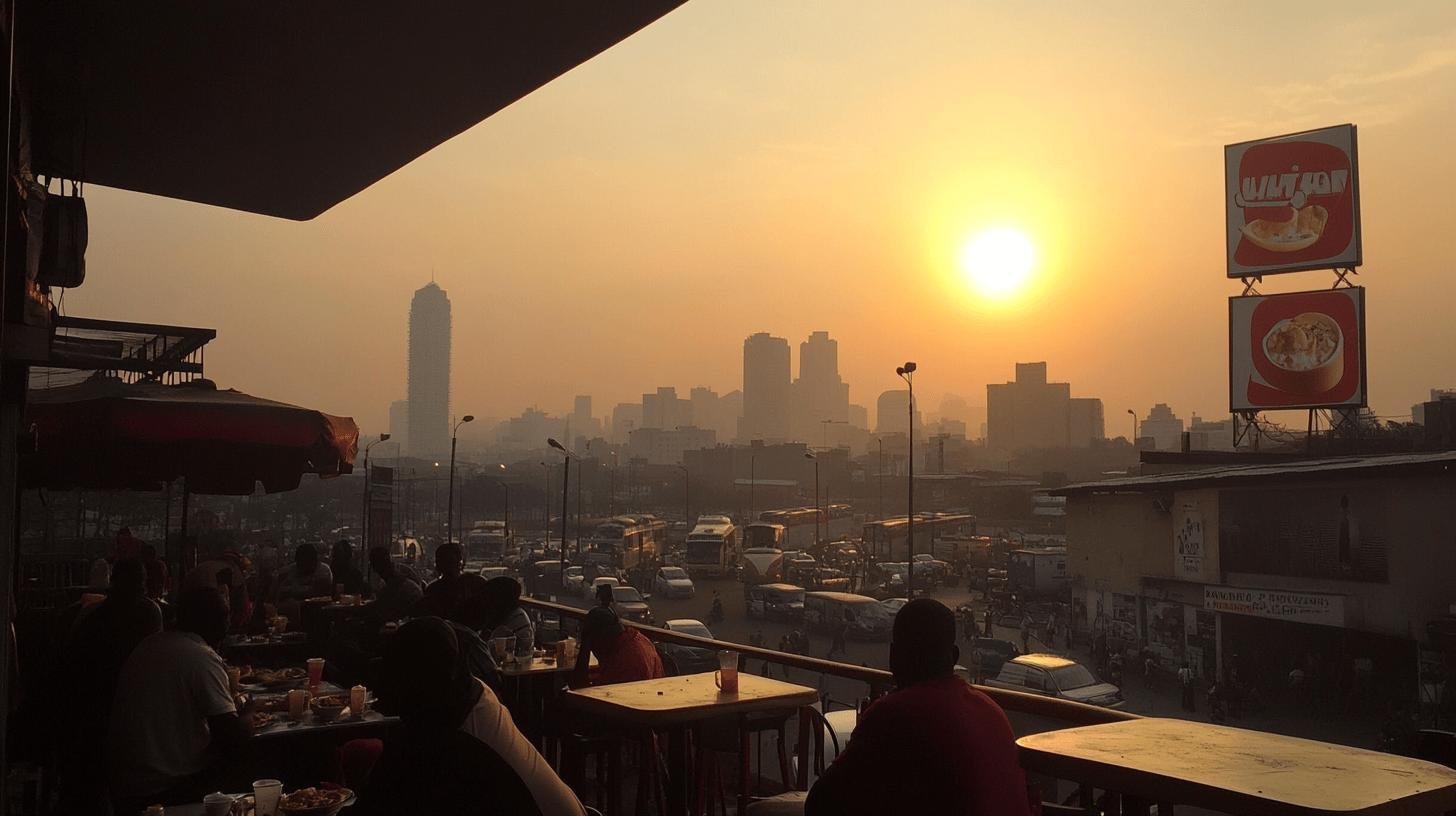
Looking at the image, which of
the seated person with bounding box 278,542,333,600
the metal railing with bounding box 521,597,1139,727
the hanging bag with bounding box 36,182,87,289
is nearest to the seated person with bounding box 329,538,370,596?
the seated person with bounding box 278,542,333,600

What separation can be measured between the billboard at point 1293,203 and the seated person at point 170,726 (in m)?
40.4

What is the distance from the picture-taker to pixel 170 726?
4.76m

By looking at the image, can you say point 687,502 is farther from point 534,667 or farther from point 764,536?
point 534,667

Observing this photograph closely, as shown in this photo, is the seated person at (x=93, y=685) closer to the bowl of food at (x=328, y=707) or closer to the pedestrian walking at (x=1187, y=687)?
the bowl of food at (x=328, y=707)

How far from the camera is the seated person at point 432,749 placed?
8.39ft

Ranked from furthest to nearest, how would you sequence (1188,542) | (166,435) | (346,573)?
(1188,542), (346,573), (166,435)

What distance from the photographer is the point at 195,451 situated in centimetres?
851

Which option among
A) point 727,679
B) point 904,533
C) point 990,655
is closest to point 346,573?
point 727,679

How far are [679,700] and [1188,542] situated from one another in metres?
31.5

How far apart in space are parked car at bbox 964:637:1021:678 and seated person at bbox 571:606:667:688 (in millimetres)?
27067

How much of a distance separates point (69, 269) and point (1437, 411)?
43942 millimetres

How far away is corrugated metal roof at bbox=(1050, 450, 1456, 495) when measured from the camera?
25.7 m

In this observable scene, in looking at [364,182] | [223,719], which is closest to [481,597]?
[223,719]

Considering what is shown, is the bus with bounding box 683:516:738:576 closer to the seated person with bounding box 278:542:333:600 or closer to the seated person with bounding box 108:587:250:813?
the seated person with bounding box 278:542:333:600
